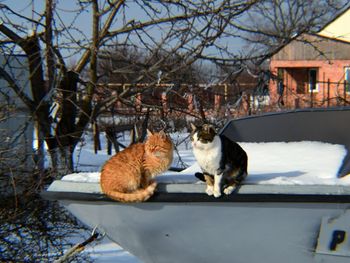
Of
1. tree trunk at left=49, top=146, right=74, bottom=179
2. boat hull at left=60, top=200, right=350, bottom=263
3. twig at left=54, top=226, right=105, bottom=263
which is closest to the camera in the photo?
boat hull at left=60, top=200, right=350, bottom=263

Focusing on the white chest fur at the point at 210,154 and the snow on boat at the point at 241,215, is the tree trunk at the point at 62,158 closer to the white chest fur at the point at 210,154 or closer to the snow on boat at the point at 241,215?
the snow on boat at the point at 241,215

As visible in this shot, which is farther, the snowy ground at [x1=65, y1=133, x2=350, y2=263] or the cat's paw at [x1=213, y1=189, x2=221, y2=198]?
the snowy ground at [x1=65, y1=133, x2=350, y2=263]

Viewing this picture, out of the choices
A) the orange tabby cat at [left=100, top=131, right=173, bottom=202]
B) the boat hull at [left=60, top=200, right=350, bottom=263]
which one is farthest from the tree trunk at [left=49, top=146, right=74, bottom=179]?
the orange tabby cat at [left=100, top=131, right=173, bottom=202]

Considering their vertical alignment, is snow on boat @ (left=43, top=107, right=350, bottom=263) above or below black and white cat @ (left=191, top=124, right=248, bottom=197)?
below

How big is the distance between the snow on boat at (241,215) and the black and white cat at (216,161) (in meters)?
0.05

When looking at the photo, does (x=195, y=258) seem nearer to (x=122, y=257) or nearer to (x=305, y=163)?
(x=305, y=163)

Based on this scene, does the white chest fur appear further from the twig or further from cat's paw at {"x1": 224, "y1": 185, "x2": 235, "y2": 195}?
the twig

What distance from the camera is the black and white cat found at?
2434 millimetres

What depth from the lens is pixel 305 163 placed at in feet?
10.3

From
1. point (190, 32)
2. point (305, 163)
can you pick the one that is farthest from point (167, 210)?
point (190, 32)

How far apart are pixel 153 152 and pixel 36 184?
6.75 feet

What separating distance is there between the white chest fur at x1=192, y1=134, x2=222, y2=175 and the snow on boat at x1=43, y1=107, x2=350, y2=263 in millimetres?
162

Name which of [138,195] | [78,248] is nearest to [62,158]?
[78,248]

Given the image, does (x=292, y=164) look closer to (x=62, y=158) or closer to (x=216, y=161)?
(x=216, y=161)
